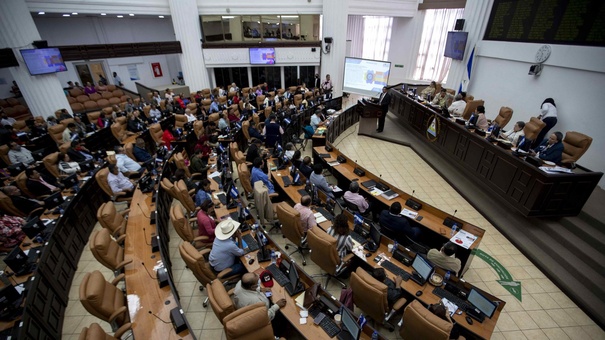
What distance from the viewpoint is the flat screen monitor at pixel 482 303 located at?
12.2 feet

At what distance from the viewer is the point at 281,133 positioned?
1009cm

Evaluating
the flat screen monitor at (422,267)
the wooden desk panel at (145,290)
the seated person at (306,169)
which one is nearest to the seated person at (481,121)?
the seated person at (306,169)

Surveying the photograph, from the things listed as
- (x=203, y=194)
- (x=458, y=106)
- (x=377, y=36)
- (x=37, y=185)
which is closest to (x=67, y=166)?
(x=37, y=185)

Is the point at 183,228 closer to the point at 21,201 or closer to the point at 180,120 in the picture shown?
Answer: the point at 21,201

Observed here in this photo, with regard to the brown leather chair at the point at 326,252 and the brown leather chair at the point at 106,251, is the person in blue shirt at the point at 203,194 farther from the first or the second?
the brown leather chair at the point at 326,252

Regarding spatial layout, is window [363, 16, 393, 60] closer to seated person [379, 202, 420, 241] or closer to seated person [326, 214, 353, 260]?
seated person [379, 202, 420, 241]

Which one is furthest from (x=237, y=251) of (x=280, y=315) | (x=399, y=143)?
(x=399, y=143)

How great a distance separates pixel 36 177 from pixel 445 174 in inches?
472

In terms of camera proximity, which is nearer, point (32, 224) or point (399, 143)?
point (32, 224)

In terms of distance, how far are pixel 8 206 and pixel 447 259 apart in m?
9.43

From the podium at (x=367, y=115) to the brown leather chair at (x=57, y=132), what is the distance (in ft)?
38.9

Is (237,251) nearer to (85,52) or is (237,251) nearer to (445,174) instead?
(445,174)

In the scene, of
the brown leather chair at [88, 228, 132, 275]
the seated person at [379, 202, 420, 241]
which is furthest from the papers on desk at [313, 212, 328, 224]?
the brown leather chair at [88, 228, 132, 275]

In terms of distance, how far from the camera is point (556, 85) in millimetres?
8672
